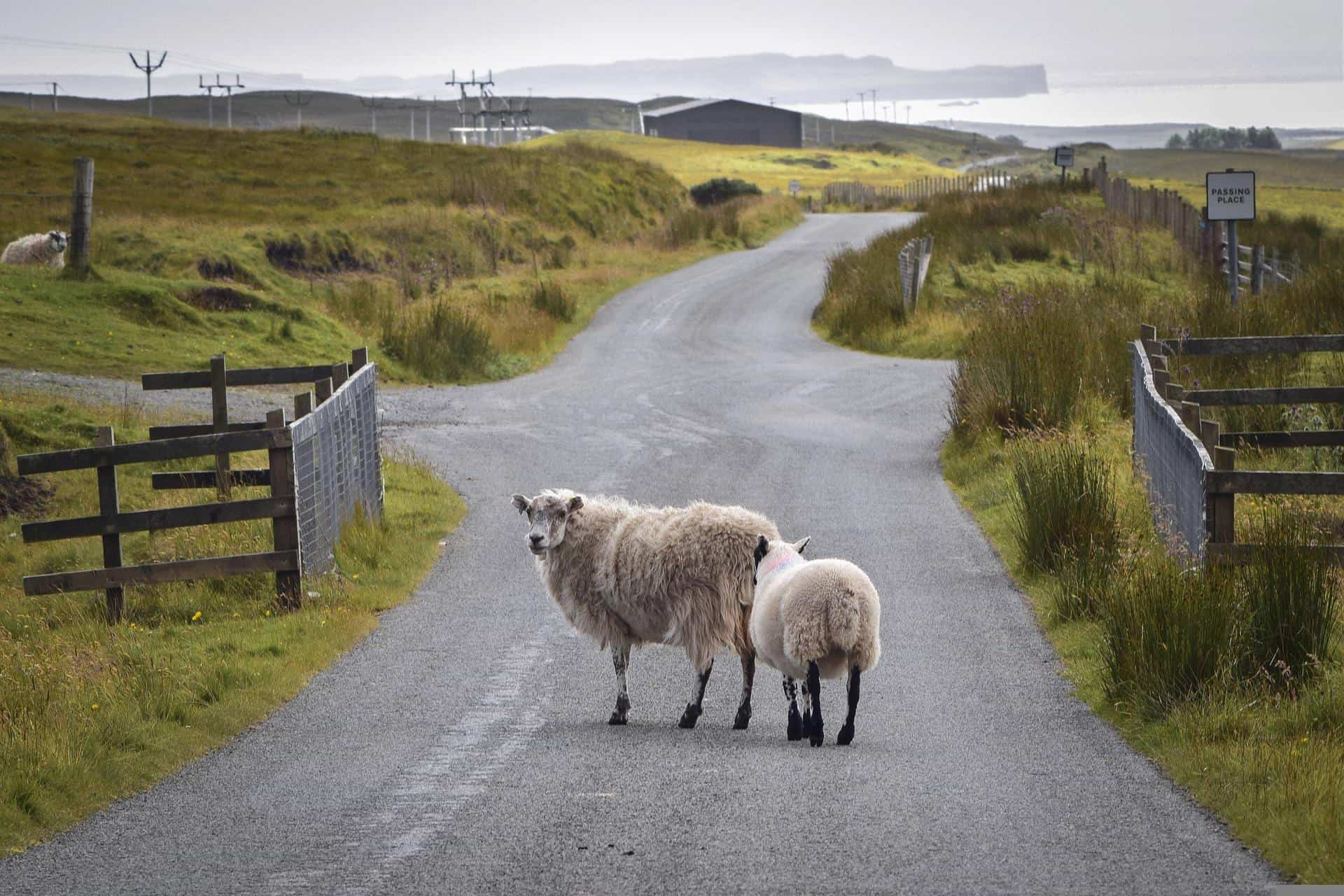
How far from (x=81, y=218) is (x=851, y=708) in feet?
72.7

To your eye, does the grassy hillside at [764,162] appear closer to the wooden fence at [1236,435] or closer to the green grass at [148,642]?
the wooden fence at [1236,435]

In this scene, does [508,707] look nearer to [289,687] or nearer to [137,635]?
[289,687]

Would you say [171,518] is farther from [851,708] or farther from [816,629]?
[851,708]

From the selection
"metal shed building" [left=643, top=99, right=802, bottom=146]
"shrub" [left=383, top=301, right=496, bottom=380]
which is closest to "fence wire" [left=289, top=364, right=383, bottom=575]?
"shrub" [left=383, top=301, right=496, bottom=380]

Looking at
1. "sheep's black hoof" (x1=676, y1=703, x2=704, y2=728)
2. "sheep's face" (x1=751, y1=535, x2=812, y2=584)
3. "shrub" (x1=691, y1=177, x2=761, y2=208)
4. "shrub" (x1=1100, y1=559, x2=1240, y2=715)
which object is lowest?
"sheep's black hoof" (x1=676, y1=703, x2=704, y2=728)

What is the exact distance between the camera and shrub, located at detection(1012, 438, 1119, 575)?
38.1 feet

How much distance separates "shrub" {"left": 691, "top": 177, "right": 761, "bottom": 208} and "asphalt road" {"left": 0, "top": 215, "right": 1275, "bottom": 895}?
56384mm

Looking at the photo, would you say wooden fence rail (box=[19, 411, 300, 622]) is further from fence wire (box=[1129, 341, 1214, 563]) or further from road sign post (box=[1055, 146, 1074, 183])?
road sign post (box=[1055, 146, 1074, 183])

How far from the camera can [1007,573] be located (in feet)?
41.4

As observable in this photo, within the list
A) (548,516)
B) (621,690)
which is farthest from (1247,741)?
(548,516)

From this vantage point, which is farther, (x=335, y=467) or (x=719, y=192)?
(x=719, y=192)

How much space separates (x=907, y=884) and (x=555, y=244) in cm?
4567

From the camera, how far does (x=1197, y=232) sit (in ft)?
129

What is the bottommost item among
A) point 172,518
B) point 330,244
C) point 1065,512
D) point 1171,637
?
point 1171,637
